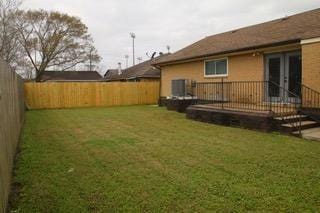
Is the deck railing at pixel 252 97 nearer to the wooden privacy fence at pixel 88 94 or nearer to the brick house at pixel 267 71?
the brick house at pixel 267 71

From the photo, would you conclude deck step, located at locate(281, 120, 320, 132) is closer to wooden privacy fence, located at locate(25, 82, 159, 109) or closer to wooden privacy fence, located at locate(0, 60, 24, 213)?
wooden privacy fence, located at locate(0, 60, 24, 213)

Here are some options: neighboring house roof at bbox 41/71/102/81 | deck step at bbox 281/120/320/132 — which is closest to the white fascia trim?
deck step at bbox 281/120/320/132

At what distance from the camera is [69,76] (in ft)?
148

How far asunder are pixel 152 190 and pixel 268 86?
8.86 metres

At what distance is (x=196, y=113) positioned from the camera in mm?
11969

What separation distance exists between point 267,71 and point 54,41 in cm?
2783

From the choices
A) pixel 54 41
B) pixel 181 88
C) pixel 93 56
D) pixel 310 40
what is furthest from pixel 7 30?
pixel 310 40

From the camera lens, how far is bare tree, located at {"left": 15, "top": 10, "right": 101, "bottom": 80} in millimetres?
32906

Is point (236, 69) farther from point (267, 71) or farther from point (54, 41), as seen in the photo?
point (54, 41)

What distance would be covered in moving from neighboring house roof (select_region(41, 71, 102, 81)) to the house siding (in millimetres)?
36711

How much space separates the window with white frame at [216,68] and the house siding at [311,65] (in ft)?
14.3

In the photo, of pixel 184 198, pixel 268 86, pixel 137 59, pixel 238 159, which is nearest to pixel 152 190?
pixel 184 198

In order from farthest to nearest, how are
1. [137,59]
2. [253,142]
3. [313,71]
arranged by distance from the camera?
[137,59] < [313,71] < [253,142]

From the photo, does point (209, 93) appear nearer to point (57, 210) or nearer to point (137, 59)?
point (57, 210)
